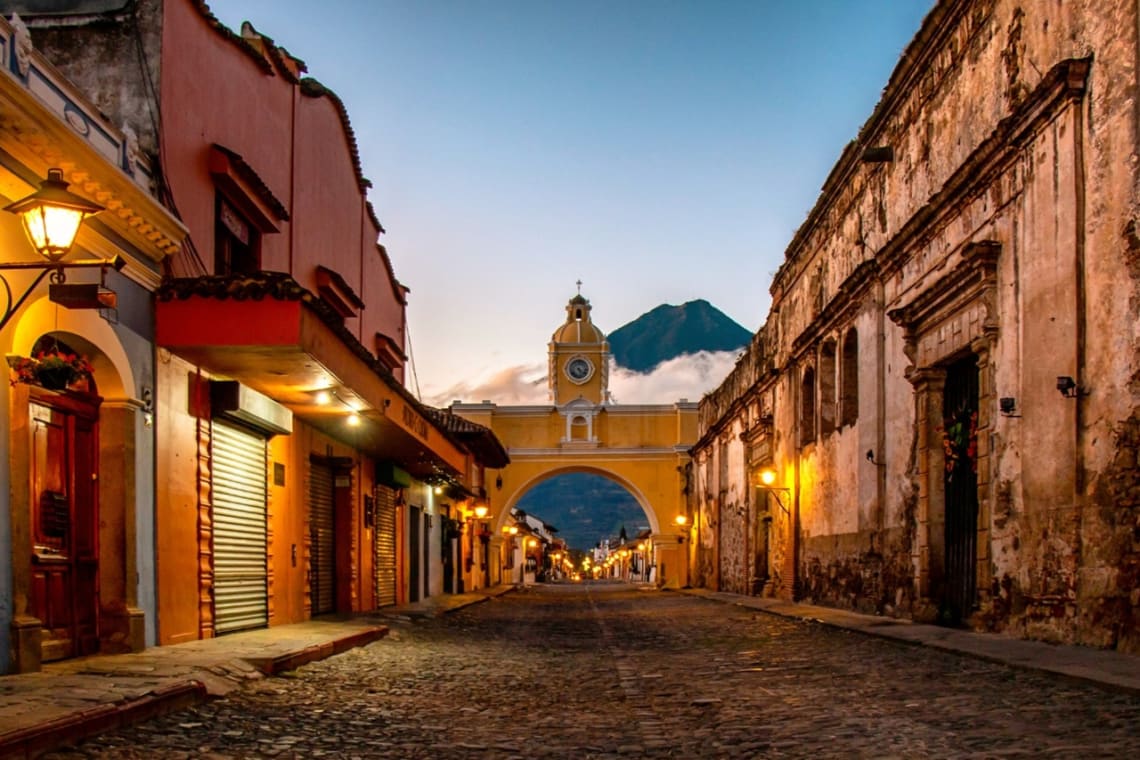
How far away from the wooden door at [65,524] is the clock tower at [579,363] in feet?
156

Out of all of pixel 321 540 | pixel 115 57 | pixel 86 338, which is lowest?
pixel 321 540

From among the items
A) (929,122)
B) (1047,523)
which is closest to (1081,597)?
(1047,523)

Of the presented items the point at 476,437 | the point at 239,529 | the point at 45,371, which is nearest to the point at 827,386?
the point at 239,529

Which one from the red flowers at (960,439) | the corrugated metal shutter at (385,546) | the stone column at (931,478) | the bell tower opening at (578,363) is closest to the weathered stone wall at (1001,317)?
the stone column at (931,478)

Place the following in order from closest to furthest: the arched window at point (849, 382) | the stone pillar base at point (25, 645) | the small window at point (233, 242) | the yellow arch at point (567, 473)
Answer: the stone pillar base at point (25, 645) < the small window at point (233, 242) < the arched window at point (849, 382) < the yellow arch at point (567, 473)

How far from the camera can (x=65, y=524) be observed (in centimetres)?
853

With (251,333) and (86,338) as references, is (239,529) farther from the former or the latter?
(86,338)

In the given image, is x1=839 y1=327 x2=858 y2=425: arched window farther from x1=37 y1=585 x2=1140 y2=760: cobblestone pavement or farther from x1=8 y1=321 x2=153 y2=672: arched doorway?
x1=8 y1=321 x2=153 y2=672: arched doorway

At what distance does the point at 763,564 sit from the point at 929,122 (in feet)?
47.2

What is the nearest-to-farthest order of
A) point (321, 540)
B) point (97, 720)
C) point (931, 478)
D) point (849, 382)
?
1. point (97, 720)
2. point (931, 478)
3. point (321, 540)
4. point (849, 382)

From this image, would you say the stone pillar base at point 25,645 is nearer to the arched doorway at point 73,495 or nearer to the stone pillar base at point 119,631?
the arched doorway at point 73,495

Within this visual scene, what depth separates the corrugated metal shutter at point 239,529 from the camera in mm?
11523

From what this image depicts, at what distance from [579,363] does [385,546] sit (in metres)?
37.9

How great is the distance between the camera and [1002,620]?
10938 mm
